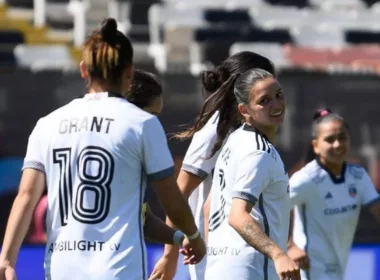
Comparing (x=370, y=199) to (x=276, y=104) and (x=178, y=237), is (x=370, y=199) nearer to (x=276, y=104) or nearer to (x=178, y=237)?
(x=276, y=104)

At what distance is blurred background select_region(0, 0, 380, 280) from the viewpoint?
8227 millimetres

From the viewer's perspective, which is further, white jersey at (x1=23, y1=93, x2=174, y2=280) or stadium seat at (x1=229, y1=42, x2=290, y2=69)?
stadium seat at (x1=229, y1=42, x2=290, y2=69)

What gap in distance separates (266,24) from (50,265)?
12.0m

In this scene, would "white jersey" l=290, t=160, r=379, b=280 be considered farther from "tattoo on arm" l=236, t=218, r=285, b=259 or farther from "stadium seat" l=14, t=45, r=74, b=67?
"stadium seat" l=14, t=45, r=74, b=67

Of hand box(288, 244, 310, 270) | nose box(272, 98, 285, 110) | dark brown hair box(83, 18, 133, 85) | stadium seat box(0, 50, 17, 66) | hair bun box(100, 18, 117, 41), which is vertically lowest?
hand box(288, 244, 310, 270)

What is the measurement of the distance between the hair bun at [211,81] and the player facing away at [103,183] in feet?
3.87

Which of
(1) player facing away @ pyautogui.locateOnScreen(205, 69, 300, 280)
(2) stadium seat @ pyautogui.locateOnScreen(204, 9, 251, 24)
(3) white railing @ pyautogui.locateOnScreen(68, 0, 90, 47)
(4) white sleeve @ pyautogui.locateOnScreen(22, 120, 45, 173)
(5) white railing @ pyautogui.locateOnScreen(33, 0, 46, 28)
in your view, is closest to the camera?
(4) white sleeve @ pyautogui.locateOnScreen(22, 120, 45, 173)

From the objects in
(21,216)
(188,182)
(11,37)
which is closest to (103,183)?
(21,216)

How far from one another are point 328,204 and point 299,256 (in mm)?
356

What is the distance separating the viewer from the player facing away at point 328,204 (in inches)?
234

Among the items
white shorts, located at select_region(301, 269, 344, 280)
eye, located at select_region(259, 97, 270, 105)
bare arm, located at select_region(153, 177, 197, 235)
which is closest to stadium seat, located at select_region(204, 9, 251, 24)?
white shorts, located at select_region(301, 269, 344, 280)

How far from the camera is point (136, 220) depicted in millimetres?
3699

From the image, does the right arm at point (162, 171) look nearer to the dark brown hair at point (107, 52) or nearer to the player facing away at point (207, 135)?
the dark brown hair at point (107, 52)

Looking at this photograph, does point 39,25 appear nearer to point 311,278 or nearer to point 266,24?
point 266,24
